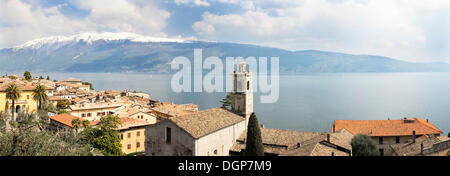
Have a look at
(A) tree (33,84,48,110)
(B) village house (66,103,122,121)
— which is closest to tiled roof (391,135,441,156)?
(B) village house (66,103,122,121)

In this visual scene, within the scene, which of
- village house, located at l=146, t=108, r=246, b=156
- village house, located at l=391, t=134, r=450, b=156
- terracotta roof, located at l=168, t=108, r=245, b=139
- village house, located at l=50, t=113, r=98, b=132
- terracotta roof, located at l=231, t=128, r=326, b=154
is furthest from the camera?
village house, located at l=50, t=113, r=98, b=132

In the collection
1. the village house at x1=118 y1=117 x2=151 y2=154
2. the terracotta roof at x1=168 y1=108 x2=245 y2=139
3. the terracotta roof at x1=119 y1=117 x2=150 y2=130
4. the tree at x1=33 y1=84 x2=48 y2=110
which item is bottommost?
the village house at x1=118 y1=117 x2=151 y2=154

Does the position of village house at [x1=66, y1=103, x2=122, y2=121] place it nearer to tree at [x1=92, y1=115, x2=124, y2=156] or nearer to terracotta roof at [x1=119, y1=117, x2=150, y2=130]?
terracotta roof at [x1=119, y1=117, x2=150, y2=130]

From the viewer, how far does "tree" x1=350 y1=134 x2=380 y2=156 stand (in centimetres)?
2391

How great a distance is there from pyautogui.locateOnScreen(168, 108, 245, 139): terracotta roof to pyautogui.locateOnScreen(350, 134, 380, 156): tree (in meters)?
9.76

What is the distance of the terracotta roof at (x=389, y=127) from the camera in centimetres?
3006

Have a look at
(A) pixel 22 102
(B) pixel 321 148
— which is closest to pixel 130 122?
(A) pixel 22 102

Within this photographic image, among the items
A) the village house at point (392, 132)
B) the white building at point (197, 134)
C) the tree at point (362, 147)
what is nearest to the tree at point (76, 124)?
the white building at point (197, 134)

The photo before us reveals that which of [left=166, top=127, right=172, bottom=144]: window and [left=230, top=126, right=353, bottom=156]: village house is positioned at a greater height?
[left=166, top=127, right=172, bottom=144]: window

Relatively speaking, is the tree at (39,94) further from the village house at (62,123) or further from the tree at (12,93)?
the village house at (62,123)

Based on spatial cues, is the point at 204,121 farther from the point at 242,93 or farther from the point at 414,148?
the point at 414,148

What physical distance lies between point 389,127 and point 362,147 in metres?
9.68

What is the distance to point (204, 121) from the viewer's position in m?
23.2
